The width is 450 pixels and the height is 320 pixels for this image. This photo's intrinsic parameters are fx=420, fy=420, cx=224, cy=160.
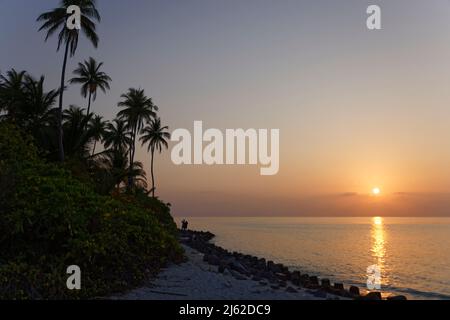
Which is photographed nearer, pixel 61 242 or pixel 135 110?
pixel 61 242

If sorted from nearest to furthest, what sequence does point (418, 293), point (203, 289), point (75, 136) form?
point (203, 289) → point (418, 293) → point (75, 136)

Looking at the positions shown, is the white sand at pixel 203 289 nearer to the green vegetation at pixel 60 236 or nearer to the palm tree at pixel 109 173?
the green vegetation at pixel 60 236

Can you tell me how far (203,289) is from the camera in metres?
13.4

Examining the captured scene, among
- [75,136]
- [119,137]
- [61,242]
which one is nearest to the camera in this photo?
[61,242]

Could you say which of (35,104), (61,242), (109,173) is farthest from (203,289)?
(35,104)

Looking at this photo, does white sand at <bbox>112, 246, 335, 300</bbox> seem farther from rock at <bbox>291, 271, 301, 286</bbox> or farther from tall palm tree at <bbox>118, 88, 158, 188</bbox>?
tall palm tree at <bbox>118, 88, 158, 188</bbox>

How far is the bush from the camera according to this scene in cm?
1181

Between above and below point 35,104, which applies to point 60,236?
below

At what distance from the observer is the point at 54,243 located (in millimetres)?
14000

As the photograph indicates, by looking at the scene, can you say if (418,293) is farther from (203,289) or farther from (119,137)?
(119,137)

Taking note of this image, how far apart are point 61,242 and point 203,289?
498 centimetres
